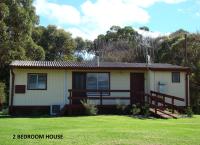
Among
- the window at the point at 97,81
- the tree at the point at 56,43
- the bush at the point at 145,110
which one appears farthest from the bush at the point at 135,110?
the tree at the point at 56,43

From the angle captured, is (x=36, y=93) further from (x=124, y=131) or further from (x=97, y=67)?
(x=124, y=131)

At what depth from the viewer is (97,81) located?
2717cm

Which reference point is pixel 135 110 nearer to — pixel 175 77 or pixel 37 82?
pixel 175 77

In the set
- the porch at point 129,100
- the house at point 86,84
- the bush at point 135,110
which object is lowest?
the bush at point 135,110

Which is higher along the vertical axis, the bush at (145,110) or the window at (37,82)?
the window at (37,82)

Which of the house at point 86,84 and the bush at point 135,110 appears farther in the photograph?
the house at point 86,84

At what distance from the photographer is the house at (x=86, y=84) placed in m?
25.8

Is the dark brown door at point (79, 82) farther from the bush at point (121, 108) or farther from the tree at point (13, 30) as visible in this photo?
the tree at point (13, 30)

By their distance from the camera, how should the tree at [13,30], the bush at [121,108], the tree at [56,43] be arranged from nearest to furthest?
1. the bush at [121,108]
2. the tree at [13,30]
3. the tree at [56,43]

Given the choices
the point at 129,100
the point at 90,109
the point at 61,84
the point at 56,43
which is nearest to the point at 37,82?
the point at 61,84

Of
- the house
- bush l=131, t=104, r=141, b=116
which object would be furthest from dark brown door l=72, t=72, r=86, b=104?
bush l=131, t=104, r=141, b=116

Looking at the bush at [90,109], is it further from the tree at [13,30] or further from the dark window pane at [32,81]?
the tree at [13,30]

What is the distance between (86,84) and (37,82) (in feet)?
9.80

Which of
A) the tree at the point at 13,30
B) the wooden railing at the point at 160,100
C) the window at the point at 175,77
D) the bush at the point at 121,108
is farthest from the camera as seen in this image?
the tree at the point at 13,30
